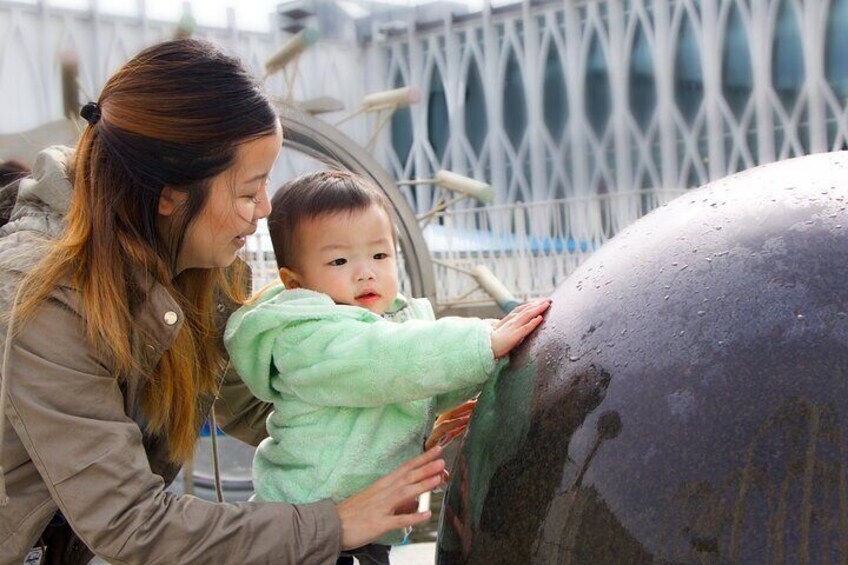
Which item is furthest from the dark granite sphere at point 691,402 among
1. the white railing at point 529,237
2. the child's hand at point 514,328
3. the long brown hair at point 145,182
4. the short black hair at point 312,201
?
the white railing at point 529,237

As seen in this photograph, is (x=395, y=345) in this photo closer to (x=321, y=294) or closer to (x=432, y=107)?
(x=321, y=294)

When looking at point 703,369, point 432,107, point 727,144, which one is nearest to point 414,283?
point 703,369

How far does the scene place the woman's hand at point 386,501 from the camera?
7.25ft

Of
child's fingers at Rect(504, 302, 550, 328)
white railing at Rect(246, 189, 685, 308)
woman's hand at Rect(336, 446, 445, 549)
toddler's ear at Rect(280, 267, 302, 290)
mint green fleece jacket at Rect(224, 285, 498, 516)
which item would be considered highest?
toddler's ear at Rect(280, 267, 302, 290)

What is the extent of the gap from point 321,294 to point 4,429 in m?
0.67

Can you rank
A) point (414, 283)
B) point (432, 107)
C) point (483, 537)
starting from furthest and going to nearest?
point (432, 107), point (414, 283), point (483, 537)

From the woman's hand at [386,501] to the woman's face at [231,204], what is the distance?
1.93 ft

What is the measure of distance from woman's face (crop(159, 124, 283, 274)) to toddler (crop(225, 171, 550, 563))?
125mm

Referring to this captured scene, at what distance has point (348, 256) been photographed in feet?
7.97

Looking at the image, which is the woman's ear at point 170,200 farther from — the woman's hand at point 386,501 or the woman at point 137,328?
the woman's hand at point 386,501

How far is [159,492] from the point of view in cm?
221

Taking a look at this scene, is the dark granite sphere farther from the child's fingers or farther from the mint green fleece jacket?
the mint green fleece jacket

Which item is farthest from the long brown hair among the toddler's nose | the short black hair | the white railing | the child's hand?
the white railing

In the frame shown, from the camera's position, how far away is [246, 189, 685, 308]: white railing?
63.0 feet
